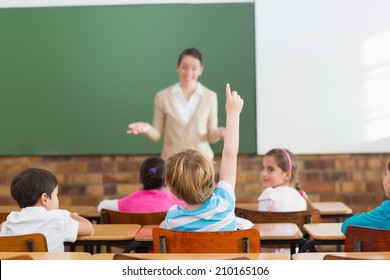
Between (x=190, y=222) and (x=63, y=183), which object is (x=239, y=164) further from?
(x=190, y=222)

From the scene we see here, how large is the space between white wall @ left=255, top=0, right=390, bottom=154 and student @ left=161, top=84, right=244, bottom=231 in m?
3.43

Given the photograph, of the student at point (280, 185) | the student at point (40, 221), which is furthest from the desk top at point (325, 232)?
the student at point (40, 221)

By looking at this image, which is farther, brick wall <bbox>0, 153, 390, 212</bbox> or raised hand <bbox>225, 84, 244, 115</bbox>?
brick wall <bbox>0, 153, 390, 212</bbox>

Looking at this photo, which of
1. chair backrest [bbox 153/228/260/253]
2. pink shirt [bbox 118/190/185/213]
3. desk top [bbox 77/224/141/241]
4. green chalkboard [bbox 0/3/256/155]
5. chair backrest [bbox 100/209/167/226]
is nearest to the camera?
chair backrest [bbox 153/228/260/253]

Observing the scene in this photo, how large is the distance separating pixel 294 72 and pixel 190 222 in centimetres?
371

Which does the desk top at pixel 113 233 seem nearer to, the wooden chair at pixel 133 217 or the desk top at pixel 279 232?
the wooden chair at pixel 133 217

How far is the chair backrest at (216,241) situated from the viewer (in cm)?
228

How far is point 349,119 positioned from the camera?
6.01m

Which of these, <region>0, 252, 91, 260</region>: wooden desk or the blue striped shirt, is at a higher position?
the blue striped shirt

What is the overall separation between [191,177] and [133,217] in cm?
107

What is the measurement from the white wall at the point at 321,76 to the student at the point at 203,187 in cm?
343

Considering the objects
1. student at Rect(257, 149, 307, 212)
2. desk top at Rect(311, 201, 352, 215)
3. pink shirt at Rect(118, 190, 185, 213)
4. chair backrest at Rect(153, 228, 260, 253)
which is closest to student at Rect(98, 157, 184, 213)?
pink shirt at Rect(118, 190, 185, 213)

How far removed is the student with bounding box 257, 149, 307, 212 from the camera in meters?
3.74

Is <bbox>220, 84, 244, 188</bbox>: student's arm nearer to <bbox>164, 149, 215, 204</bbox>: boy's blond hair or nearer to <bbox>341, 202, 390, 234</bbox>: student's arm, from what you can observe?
<bbox>164, 149, 215, 204</bbox>: boy's blond hair
